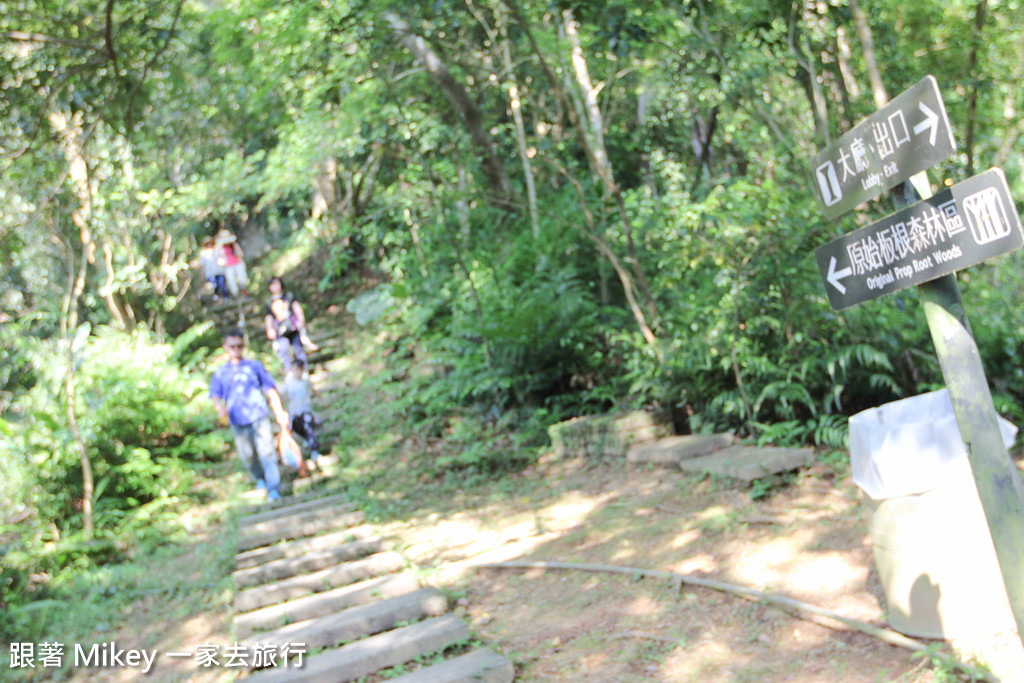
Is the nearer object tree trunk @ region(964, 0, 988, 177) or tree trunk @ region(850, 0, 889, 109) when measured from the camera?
tree trunk @ region(850, 0, 889, 109)

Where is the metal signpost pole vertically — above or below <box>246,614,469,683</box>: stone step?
above

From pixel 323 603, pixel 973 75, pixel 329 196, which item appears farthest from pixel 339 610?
pixel 329 196

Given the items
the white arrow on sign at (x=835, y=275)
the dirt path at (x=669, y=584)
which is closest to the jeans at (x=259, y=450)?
the dirt path at (x=669, y=584)

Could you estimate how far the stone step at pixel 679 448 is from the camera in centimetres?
677

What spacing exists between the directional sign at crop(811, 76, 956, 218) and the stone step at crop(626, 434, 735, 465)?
386cm

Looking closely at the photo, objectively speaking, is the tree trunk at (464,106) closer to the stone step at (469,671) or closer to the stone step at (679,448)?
the stone step at (679,448)

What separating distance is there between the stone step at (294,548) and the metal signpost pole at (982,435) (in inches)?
186

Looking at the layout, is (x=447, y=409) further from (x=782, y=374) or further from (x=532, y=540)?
(x=782, y=374)

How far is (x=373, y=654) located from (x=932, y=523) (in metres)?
3.02

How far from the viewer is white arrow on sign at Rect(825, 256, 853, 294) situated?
9.86ft

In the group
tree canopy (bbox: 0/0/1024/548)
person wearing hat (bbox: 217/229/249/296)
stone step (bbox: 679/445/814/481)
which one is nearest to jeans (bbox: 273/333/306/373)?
tree canopy (bbox: 0/0/1024/548)

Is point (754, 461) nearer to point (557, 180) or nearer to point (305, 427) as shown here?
point (305, 427)

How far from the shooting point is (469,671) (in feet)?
13.1

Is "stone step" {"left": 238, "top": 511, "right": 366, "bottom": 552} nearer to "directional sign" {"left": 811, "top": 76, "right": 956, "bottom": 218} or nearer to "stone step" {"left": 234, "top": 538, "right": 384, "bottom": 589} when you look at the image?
"stone step" {"left": 234, "top": 538, "right": 384, "bottom": 589}
